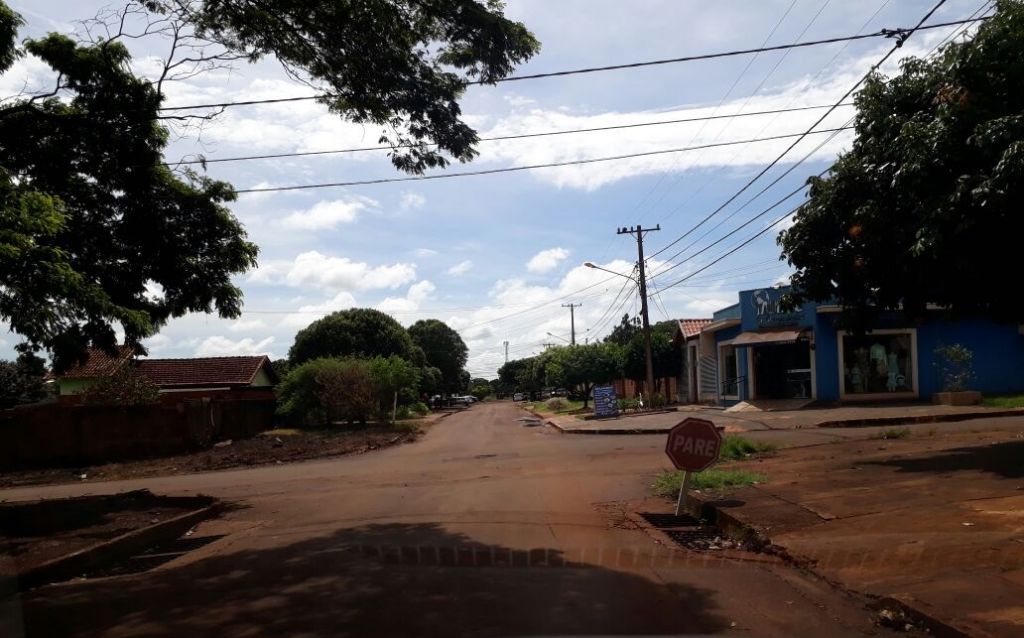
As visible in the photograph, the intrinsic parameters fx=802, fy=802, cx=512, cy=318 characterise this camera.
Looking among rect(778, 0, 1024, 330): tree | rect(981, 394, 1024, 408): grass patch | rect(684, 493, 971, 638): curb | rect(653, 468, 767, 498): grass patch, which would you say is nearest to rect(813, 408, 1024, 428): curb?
rect(981, 394, 1024, 408): grass patch

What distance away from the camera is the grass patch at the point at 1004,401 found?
81.5ft

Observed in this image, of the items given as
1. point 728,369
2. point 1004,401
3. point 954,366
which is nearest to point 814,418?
point 1004,401

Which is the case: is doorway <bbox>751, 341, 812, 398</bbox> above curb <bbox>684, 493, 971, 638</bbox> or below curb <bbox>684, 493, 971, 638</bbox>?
above

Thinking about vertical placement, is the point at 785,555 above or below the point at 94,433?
below

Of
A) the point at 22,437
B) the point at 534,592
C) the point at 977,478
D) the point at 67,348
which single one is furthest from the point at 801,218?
the point at 22,437

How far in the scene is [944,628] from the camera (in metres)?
5.40

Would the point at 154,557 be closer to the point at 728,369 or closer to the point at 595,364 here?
the point at 728,369

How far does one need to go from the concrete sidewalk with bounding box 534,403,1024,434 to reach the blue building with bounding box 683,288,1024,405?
2273 millimetres

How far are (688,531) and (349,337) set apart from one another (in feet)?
152

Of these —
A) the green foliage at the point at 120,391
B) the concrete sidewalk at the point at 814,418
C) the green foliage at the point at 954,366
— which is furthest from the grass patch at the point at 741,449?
the green foliage at the point at 120,391

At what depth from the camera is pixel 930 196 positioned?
1181 centimetres

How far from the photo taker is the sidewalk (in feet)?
19.7

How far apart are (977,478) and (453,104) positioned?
8.67 m

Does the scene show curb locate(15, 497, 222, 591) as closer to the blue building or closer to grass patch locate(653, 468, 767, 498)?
grass patch locate(653, 468, 767, 498)
